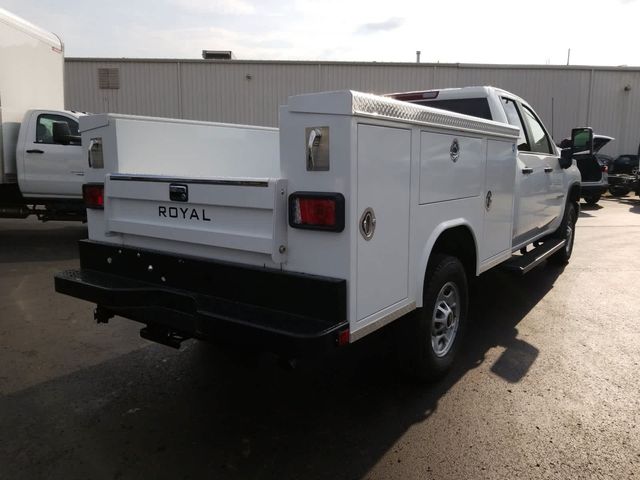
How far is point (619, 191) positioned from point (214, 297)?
18.8 metres

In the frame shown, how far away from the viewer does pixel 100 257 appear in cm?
363

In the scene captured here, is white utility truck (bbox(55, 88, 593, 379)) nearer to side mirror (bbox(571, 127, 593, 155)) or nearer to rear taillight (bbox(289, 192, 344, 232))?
rear taillight (bbox(289, 192, 344, 232))

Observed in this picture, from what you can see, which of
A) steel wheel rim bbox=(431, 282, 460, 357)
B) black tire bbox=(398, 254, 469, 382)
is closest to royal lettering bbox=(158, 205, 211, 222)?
black tire bbox=(398, 254, 469, 382)

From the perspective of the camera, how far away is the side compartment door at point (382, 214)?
262 centimetres

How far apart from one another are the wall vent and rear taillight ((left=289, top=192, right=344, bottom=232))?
1934 cm

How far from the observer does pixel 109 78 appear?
64.8ft

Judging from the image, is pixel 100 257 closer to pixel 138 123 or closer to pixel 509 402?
pixel 138 123

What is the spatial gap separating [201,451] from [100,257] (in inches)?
58.5

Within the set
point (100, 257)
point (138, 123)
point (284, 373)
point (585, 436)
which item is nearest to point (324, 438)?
point (284, 373)

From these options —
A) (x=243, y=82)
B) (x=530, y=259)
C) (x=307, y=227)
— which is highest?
(x=243, y=82)

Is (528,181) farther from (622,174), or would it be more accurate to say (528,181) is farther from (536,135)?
(622,174)

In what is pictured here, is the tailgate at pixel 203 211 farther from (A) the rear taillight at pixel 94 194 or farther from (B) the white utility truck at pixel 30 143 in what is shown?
(B) the white utility truck at pixel 30 143

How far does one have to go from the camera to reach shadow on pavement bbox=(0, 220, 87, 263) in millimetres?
8195

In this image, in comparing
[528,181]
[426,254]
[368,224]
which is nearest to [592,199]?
[528,181]
